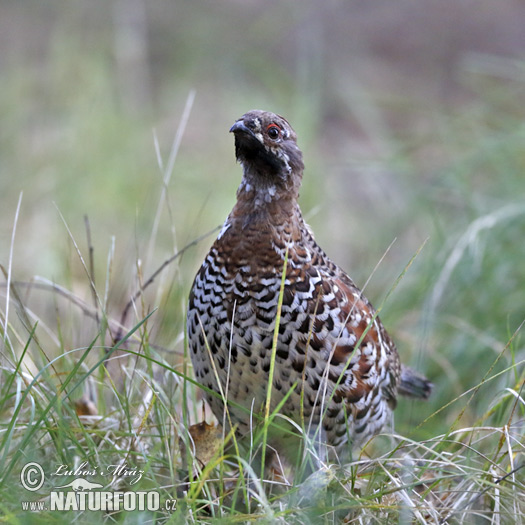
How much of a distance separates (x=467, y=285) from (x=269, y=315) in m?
2.18

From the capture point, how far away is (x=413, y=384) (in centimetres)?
354

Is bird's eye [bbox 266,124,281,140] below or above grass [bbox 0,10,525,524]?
above

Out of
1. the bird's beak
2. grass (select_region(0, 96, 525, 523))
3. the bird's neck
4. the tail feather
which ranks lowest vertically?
the tail feather

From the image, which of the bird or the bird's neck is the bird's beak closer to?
the bird

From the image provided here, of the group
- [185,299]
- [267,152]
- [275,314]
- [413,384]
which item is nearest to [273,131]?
[267,152]

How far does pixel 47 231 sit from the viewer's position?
5855 mm

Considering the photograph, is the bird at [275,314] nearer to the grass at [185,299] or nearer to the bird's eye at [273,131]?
the bird's eye at [273,131]

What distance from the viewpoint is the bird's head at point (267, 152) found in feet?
8.63

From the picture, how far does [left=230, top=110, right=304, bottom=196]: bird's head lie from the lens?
2629 mm

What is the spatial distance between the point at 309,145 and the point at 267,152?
150 inches

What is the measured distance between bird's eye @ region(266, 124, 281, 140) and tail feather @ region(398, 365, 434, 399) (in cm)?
143

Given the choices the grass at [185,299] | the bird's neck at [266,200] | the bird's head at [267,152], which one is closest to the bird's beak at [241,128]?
the bird's head at [267,152]

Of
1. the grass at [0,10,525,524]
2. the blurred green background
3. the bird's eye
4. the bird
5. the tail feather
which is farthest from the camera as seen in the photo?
the blurred green background

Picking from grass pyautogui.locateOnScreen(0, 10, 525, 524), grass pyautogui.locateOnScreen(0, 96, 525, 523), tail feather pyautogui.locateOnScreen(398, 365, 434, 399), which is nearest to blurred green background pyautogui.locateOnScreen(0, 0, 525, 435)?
grass pyautogui.locateOnScreen(0, 10, 525, 524)
